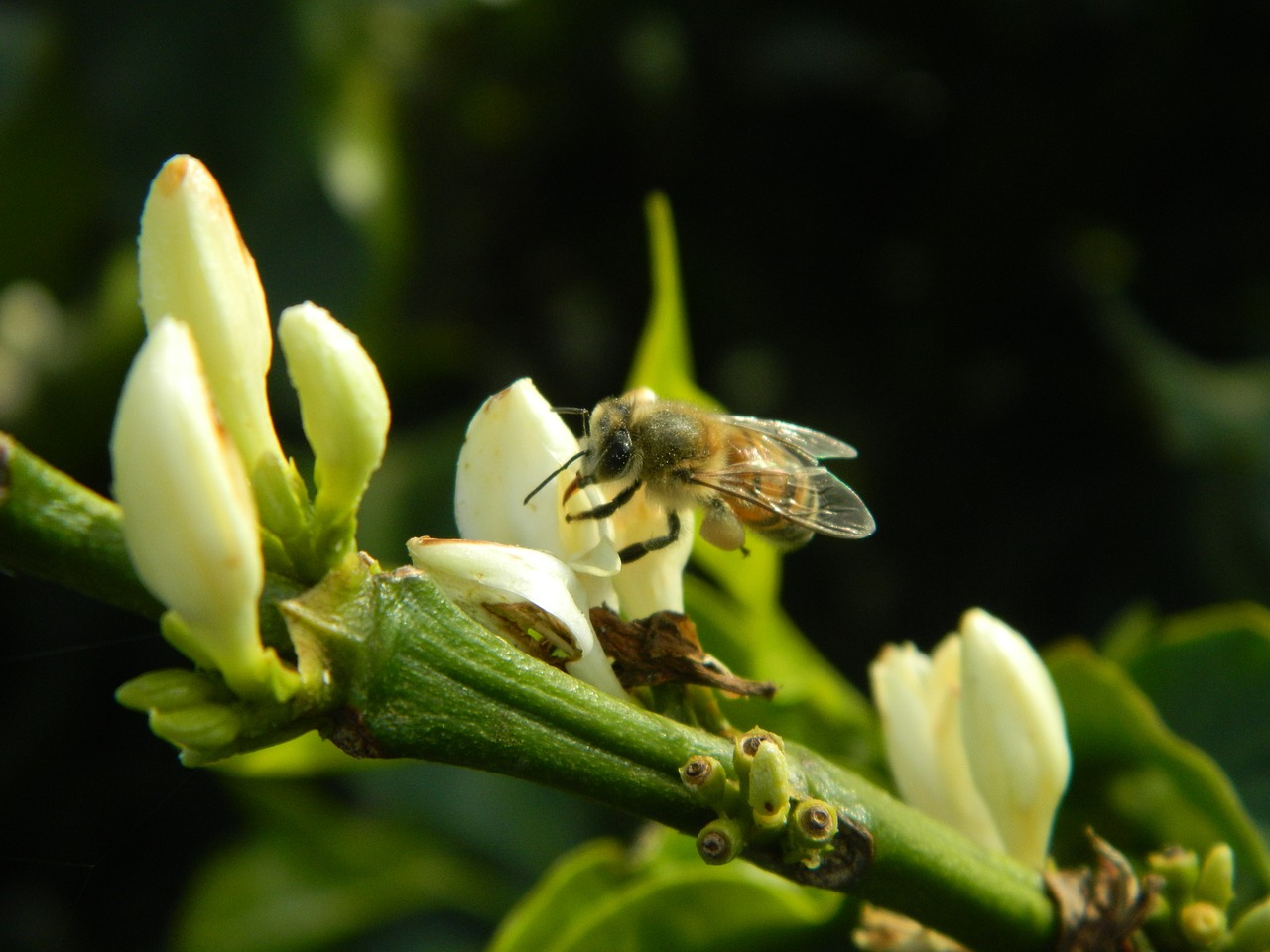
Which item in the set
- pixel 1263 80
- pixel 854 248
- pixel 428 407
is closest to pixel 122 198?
pixel 428 407

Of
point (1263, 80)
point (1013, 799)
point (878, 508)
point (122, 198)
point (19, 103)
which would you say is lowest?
point (878, 508)

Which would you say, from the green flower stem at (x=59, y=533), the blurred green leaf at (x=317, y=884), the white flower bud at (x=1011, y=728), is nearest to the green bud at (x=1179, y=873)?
the white flower bud at (x=1011, y=728)

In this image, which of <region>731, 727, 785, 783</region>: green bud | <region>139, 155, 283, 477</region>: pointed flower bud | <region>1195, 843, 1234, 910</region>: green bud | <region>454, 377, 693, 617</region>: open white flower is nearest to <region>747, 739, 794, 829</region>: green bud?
<region>731, 727, 785, 783</region>: green bud

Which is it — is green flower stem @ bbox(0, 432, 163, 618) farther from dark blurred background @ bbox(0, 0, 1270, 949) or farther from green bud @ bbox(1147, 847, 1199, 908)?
dark blurred background @ bbox(0, 0, 1270, 949)

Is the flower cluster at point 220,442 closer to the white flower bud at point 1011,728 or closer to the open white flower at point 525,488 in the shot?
the open white flower at point 525,488

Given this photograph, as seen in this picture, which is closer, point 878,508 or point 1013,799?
point 1013,799

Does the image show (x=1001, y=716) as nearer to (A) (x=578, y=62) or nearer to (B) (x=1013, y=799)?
(B) (x=1013, y=799)
